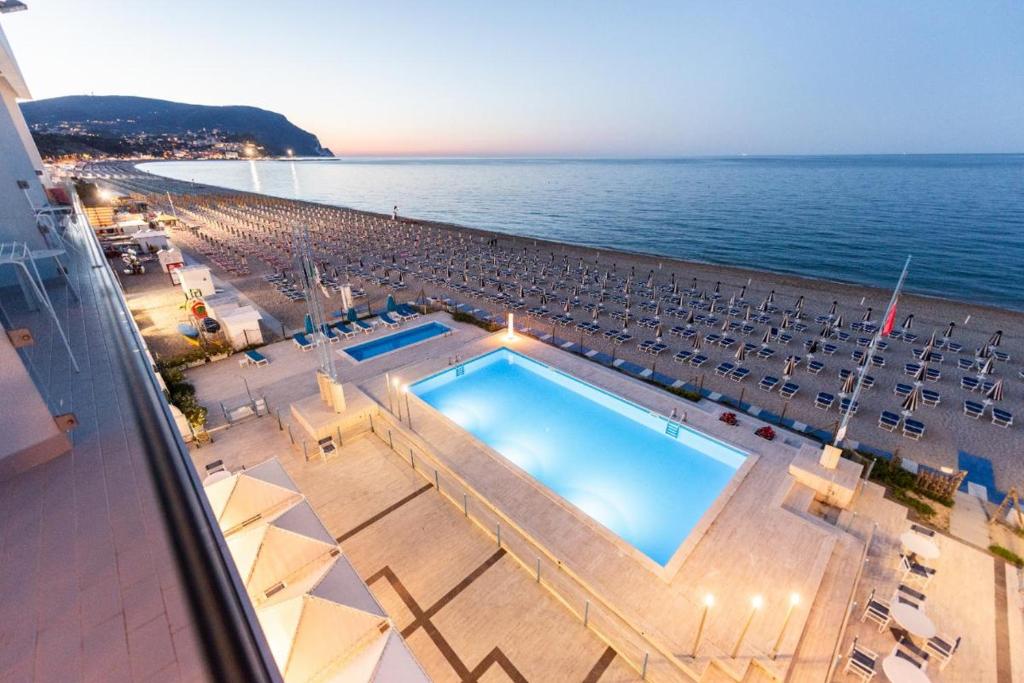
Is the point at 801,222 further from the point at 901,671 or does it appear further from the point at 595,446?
the point at 901,671

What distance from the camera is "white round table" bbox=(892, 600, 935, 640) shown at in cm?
734

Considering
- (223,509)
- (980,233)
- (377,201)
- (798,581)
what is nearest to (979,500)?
(798,581)

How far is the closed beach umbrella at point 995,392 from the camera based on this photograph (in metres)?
14.8

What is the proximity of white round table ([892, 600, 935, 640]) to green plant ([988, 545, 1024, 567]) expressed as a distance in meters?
3.25

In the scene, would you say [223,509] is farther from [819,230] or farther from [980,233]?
[980,233]

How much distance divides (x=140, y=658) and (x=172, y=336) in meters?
22.2

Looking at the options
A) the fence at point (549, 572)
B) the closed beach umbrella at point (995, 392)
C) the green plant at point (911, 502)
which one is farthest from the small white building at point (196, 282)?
the closed beach umbrella at point (995, 392)

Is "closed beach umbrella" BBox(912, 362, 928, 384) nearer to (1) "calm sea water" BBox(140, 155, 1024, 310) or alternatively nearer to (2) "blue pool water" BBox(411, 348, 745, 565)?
(2) "blue pool water" BBox(411, 348, 745, 565)

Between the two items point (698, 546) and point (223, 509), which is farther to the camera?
point (698, 546)

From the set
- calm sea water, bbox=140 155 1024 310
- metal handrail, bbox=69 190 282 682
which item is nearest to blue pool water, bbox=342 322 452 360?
metal handrail, bbox=69 190 282 682

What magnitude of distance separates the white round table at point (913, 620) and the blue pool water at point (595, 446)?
388 cm

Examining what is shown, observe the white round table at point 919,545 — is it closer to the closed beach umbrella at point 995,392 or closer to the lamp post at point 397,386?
the closed beach umbrella at point 995,392

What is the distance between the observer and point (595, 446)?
13.7 meters

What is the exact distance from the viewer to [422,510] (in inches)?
407
